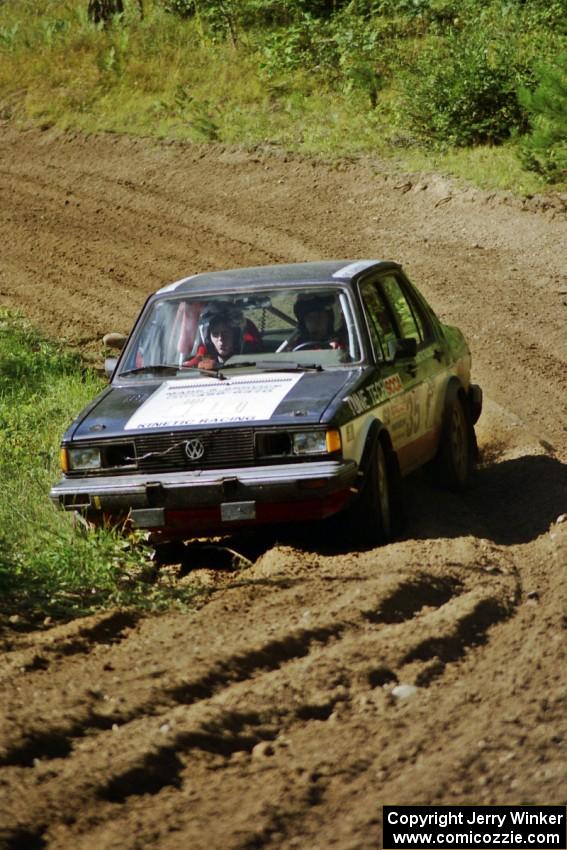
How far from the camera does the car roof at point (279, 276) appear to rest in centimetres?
850

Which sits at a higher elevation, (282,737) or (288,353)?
(288,353)

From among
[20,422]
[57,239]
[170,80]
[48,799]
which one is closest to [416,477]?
[20,422]

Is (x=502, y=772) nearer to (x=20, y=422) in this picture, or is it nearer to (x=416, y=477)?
(x=416, y=477)

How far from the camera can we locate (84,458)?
7582mm

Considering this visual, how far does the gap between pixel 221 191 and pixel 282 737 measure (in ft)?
51.3

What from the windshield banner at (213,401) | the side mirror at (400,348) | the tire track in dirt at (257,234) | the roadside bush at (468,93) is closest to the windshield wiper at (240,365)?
the windshield banner at (213,401)

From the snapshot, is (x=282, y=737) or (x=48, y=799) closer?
(x=48, y=799)

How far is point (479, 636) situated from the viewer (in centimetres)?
587

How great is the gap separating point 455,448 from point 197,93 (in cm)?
1504

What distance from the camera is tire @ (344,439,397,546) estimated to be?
294 inches

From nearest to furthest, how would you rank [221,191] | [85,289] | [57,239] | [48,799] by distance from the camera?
[48,799] → [85,289] → [57,239] → [221,191]

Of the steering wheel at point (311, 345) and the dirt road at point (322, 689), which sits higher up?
the steering wheel at point (311, 345)

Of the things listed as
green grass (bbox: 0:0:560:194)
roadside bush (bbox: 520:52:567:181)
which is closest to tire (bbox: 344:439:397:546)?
roadside bush (bbox: 520:52:567:181)

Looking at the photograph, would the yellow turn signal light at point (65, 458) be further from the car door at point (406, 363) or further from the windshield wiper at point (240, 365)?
the car door at point (406, 363)
